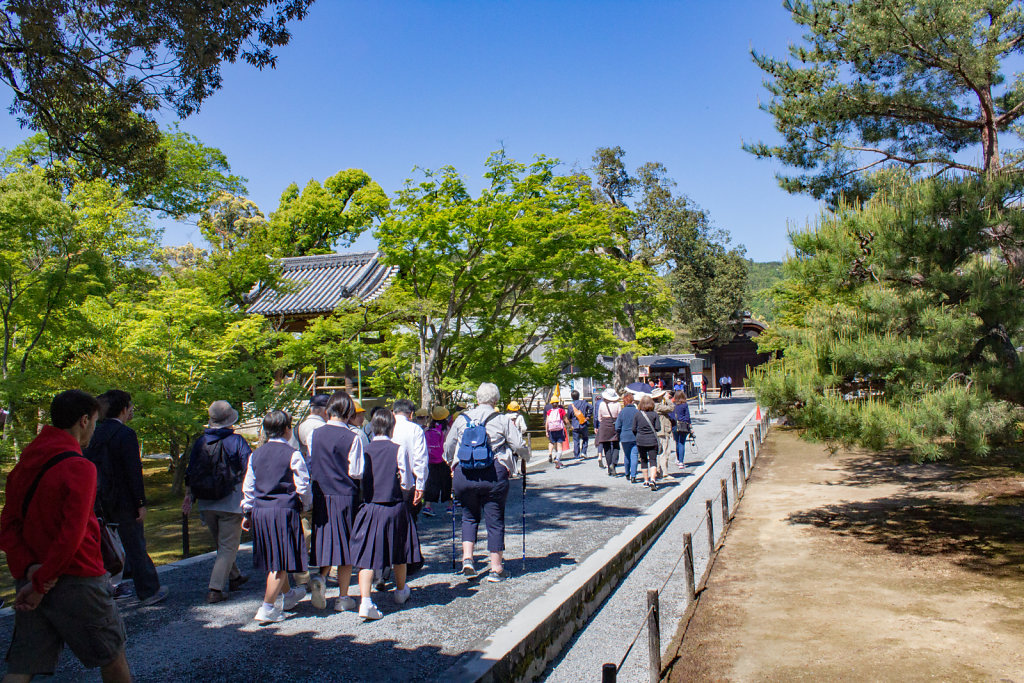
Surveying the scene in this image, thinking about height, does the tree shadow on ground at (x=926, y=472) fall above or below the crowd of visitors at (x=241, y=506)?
below

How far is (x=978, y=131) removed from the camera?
9406mm

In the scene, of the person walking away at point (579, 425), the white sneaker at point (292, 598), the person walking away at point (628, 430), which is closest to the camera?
the white sneaker at point (292, 598)

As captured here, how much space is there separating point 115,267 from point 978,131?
15.9 m

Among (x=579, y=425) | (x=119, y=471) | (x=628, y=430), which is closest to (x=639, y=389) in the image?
(x=628, y=430)

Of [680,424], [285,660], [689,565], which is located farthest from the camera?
[680,424]

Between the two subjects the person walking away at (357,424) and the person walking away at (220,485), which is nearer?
the person walking away at (357,424)

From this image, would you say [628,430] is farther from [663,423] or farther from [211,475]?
[211,475]

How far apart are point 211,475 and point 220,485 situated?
11 centimetres

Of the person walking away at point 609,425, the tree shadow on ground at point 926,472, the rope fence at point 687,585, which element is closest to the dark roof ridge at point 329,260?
the person walking away at point 609,425

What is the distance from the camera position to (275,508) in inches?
192

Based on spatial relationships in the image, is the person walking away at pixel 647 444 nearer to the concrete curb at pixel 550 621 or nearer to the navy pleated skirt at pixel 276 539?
the concrete curb at pixel 550 621

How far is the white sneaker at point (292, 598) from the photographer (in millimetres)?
5234

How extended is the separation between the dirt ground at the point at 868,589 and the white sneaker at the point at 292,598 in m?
2.95

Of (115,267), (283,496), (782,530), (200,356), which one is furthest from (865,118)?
(115,267)
